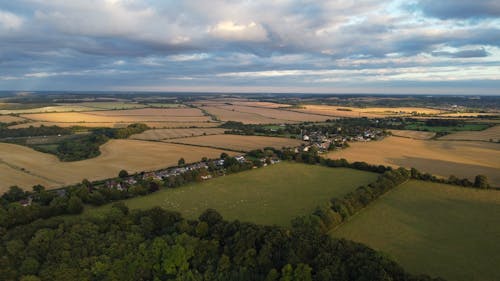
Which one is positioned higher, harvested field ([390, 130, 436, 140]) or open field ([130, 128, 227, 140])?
harvested field ([390, 130, 436, 140])

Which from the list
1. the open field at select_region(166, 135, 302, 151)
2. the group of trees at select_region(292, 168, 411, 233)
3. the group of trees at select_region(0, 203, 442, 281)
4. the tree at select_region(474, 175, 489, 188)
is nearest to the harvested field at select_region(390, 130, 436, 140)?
the open field at select_region(166, 135, 302, 151)

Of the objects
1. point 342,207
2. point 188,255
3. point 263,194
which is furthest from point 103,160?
point 342,207

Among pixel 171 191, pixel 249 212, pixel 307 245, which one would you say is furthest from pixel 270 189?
pixel 307 245

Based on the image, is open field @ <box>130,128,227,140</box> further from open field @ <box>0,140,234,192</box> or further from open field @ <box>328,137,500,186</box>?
open field @ <box>328,137,500,186</box>

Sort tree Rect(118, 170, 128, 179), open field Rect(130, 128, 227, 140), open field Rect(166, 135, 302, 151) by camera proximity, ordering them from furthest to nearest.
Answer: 1. open field Rect(130, 128, 227, 140)
2. open field Rect(166, 135, 302, 151)
3. tree Rect(118, 170, 128, 179)

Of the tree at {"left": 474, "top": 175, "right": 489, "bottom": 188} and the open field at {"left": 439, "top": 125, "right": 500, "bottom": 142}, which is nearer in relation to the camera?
the tree at {"left": 474, "top": 175, "right": 489, "bottom": 188}

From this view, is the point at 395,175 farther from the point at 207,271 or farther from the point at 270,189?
the point at 207,271
